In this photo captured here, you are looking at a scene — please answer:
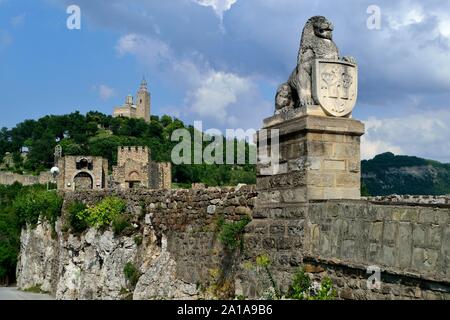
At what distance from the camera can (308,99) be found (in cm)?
768

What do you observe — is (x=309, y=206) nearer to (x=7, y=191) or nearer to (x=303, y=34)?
(x=303, y=34)

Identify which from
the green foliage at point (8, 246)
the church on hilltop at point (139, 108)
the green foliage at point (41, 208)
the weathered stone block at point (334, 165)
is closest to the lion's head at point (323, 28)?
the weathered stone block at point (334, 165)

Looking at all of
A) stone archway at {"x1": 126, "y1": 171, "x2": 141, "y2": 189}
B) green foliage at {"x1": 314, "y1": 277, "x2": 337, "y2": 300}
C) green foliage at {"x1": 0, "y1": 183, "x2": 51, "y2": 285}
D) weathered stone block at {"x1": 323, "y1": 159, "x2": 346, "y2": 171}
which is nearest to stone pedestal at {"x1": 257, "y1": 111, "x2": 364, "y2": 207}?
weathered stone block at {"x1": 323, "y1": 159, "x2": 346, "y2": 171}

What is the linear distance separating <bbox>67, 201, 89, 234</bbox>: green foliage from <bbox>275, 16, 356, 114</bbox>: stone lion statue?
31.1ft

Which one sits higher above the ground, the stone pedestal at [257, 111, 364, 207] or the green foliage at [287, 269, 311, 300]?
the stone pedestal at [257, 111, 364, 207]

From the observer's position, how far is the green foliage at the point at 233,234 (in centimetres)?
902

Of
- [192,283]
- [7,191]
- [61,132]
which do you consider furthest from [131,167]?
[61,132]

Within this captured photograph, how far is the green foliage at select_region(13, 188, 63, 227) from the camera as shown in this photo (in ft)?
65.8

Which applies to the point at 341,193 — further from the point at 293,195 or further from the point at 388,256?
the point at 388,256

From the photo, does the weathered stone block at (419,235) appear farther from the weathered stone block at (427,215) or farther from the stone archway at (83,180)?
the stone archway at (83,180)

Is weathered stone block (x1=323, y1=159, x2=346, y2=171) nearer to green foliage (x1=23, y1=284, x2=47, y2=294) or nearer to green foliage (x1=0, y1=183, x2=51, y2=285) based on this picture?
green foliage (x1=23, y1=284, x2=47, y2=294)

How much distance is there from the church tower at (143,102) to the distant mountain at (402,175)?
232ft
